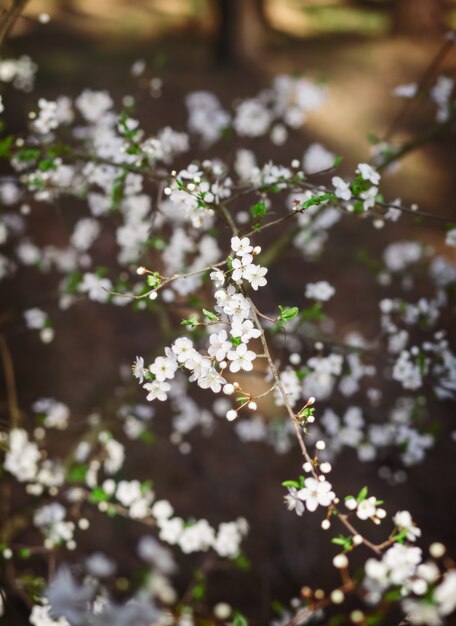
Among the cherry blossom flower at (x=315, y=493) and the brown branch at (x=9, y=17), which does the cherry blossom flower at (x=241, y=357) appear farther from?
the brown branch at (x=9, y=17)

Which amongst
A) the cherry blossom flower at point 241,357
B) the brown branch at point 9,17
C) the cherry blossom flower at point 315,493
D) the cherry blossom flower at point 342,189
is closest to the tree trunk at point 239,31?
the brown branch at point 9,17

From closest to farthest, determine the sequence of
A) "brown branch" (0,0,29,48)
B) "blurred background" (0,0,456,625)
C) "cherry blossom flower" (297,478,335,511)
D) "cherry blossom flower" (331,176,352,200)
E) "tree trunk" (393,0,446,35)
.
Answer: "cherry blossom flower" (297,478,335,511) < "cherry blossom flower" (331,176,352,200) < "brown branch" (0,0,29,48) < "blurred background" (0,0,456,625) < "tree trunk" (393,0,446,35)

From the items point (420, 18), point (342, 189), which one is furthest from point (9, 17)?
point (420, 18)

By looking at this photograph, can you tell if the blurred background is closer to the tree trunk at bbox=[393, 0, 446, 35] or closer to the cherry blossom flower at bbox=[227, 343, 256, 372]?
the tree trunk at bbox=[393, 0, 446, 35]

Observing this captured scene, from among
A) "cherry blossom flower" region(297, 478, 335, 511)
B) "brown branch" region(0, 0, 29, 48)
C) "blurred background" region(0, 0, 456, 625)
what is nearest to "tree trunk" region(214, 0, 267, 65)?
"blurred background" region(0, 0, 456, 625)

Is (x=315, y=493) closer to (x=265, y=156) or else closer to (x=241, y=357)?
(x=241, y=357)

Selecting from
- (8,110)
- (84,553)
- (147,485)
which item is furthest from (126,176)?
(8,110)

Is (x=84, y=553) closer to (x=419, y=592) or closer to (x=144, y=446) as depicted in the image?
(x=144, y=446)
